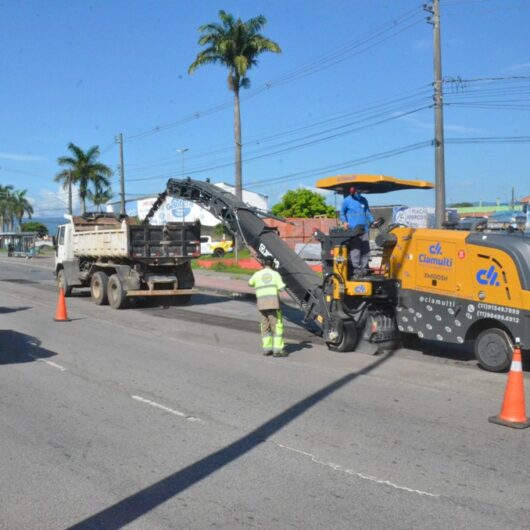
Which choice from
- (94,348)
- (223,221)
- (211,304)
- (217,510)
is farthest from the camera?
(211,304)

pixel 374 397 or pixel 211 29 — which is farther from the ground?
pixel 211 29

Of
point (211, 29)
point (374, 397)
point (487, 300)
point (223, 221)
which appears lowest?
point (374, 397)

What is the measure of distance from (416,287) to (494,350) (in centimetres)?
163

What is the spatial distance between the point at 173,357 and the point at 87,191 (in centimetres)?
5443

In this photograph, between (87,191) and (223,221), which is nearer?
(223,221)

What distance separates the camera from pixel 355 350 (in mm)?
11219

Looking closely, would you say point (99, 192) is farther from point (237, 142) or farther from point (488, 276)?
point (488, 276)

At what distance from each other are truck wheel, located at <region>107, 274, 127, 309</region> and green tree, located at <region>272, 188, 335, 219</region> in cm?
3175

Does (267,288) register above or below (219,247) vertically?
below

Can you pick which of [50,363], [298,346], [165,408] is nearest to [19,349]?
[50,363]

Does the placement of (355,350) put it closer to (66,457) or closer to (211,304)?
(66,457)

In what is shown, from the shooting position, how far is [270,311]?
10750mm

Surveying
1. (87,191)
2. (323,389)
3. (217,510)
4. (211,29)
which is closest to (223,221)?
(323,389)

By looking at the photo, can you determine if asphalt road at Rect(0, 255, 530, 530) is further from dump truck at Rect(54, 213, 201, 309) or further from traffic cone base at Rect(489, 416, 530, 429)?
dump truck at Rect(54, 213, 201, 309)
